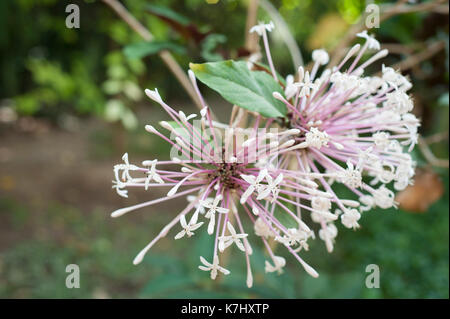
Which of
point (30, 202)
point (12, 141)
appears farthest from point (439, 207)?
point (12, 141)

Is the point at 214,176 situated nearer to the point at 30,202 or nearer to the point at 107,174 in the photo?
the point at 30,202

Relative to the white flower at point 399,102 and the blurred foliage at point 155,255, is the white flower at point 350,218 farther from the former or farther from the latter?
the blurred foliage at point 155,255

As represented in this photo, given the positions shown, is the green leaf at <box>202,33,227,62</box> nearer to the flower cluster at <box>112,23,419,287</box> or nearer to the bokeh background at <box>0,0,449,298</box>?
the bokeh background at <box>0,0,449,298</box>

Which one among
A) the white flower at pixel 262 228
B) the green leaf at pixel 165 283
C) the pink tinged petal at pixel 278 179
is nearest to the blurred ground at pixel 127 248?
the green leaf at pixel 165 283

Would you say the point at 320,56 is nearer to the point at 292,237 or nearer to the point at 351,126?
the point at 351,126

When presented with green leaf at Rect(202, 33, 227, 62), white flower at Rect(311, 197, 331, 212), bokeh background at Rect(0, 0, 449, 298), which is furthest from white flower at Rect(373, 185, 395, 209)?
green leaf at Rect(202, 33, 227, 62)

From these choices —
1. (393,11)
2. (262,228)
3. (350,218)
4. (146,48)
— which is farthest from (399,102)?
(146,48)

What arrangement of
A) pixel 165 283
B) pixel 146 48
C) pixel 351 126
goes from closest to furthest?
pixel 351 126 → pixel 146 48 → pixel 165 283
